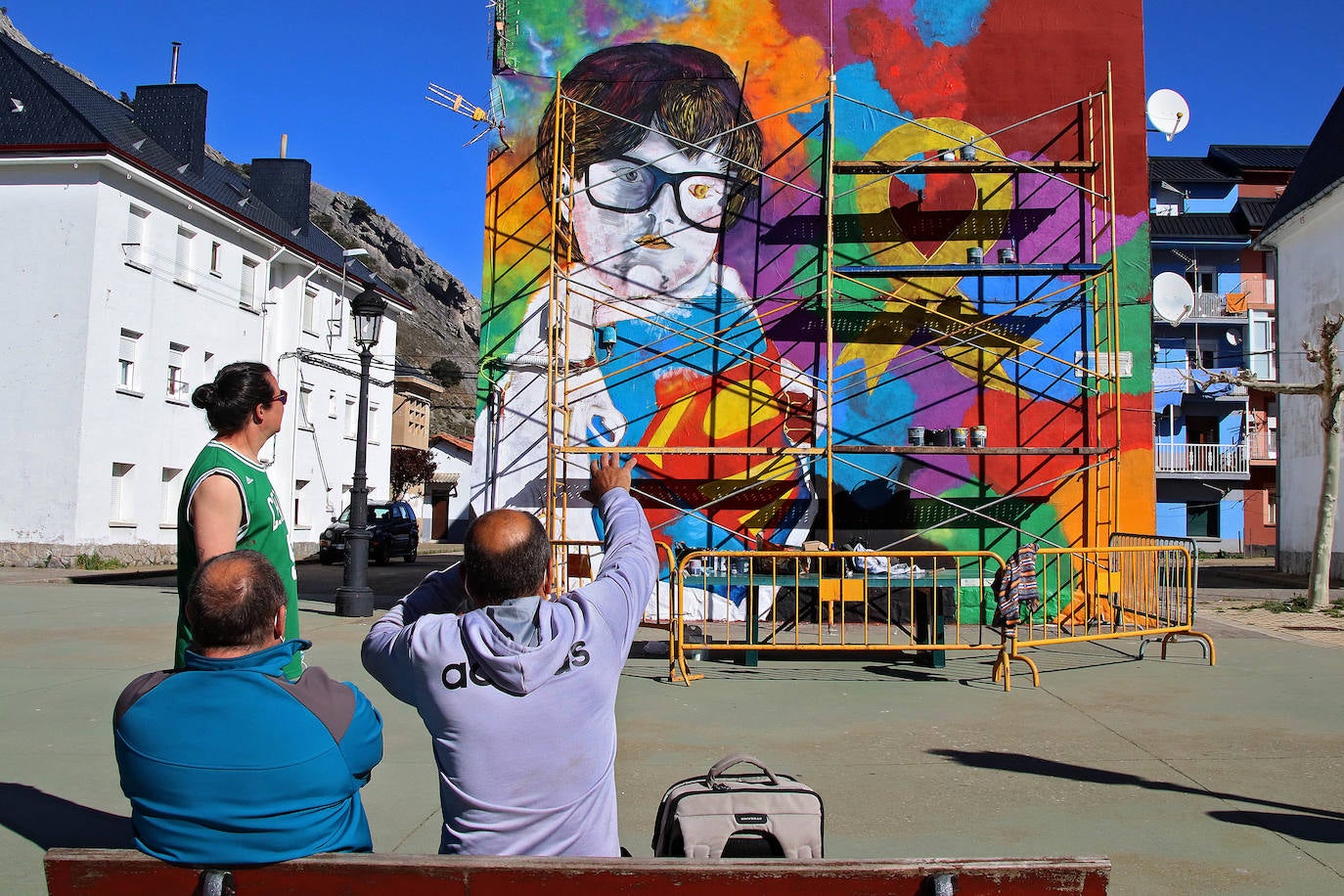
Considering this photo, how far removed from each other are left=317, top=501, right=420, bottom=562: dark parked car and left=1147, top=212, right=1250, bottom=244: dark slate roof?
31990mm

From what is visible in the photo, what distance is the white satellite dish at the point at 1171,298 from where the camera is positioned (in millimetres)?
13406

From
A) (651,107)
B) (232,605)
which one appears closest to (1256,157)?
(651,107)

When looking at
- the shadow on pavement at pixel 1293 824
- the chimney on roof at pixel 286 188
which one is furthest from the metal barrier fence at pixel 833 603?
the chimney on roof at pixel 286 188

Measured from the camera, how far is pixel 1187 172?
46688 millimetres

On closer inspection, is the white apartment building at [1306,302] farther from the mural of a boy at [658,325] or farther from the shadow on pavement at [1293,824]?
the shadow on pavement at [1293,824]

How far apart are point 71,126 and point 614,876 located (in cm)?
2645

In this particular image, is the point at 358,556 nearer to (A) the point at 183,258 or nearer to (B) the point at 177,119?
(A) the point at 183,258

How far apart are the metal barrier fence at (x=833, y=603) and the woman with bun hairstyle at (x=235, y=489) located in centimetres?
510

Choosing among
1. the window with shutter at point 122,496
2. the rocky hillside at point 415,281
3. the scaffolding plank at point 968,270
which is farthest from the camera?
the rocky hillside at point 415,281

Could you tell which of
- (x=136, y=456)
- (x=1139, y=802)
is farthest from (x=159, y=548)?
(x=1139, y=802)

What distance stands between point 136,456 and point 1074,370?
20517 millimetres

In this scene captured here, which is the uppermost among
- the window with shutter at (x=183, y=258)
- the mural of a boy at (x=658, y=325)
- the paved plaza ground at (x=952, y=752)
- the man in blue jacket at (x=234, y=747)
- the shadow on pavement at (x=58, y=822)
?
the window with shutter at (x=183, y=258)

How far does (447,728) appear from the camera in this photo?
2326 millimetres

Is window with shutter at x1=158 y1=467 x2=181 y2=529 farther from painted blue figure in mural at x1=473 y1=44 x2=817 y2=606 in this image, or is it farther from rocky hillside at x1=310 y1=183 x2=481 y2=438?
rocky hillside at x1=310 y1=183 x2=481 y2=438
